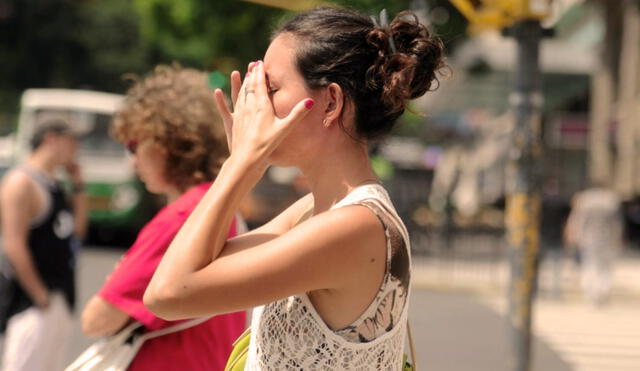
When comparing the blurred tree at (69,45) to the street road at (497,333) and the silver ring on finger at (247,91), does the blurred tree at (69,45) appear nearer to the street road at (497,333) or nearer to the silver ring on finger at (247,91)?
the street road at (497,333)

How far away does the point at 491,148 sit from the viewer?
42.8 m

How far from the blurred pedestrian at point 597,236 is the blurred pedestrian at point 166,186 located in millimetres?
11468

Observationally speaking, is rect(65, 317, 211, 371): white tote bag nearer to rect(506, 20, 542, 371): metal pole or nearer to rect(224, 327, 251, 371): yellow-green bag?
rect(224, 327, 251, 371): yellow-green bag

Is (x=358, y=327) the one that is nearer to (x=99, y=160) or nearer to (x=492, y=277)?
(x=492, y=277)

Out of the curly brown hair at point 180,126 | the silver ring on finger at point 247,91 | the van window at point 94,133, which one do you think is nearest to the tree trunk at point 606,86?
the van window at point 94,133

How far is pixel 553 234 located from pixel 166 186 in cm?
1704

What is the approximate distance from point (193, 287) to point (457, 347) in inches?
374

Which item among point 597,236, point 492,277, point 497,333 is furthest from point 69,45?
point 497,333

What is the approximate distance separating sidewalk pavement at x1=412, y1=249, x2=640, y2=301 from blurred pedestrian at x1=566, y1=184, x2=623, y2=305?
68 cm

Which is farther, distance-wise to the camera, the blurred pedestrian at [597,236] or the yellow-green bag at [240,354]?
the blurred pedestrian at [597,236]

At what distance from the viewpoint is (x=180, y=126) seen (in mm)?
3379

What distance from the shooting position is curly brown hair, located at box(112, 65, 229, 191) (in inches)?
133

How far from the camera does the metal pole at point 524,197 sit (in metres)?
6.96

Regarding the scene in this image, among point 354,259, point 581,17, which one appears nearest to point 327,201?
point 354,259
